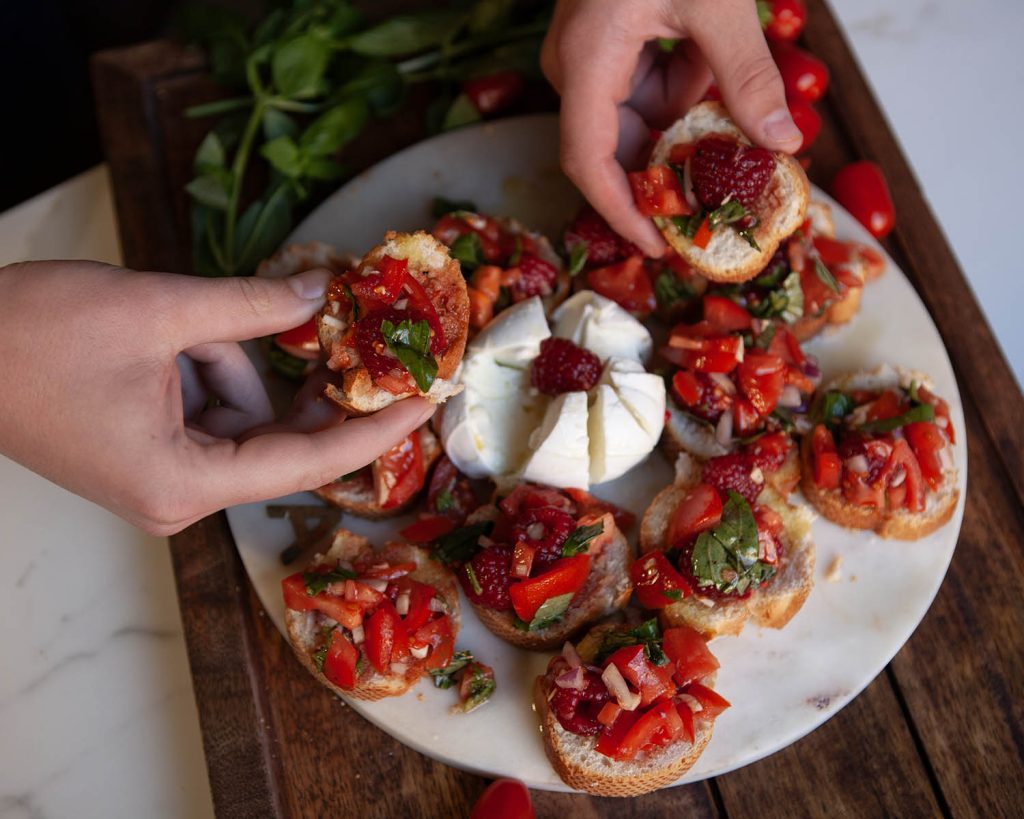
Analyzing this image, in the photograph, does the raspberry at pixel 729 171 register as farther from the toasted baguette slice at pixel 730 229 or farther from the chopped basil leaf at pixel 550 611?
the chopped basil leaf at pixel 550 611

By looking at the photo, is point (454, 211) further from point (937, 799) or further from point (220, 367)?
point (937, 799)

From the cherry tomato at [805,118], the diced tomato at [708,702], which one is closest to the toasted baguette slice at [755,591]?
the diced tomato at [708,702]

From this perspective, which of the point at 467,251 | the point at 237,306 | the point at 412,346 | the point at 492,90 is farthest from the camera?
the point at 492,90

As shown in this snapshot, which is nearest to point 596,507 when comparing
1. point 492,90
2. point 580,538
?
point 580,538

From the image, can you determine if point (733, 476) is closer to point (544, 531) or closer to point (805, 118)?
point (544, 531)

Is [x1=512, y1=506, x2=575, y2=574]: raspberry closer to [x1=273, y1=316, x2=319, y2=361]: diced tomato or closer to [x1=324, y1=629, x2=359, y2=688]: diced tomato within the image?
[x1=324, y1=629, x2=359, y2=688]: diced tomato

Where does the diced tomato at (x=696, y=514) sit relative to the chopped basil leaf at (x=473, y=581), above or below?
above
